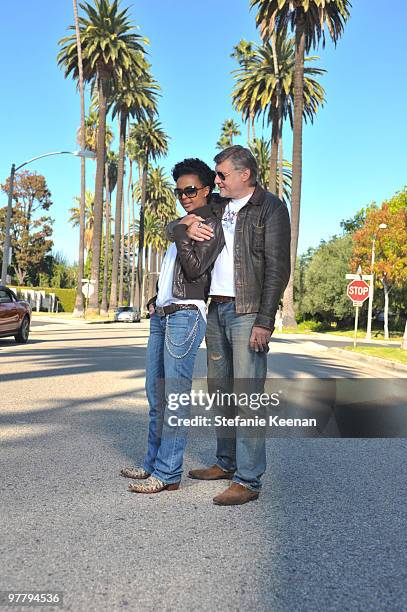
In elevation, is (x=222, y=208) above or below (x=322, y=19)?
below

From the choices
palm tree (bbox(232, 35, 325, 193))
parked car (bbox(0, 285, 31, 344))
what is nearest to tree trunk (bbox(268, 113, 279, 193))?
palm tree (bbox(232, 35, 325, 193))

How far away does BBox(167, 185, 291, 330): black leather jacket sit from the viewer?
4.13m

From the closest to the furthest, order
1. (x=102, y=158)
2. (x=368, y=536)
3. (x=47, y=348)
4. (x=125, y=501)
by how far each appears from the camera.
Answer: (x=368, y=536)
(x=125, y=501)
(x=47, y=348)
(x=102, y=158)

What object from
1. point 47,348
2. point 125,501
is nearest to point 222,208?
point 125,501

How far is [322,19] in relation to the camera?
115 ft

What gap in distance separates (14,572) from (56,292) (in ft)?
227

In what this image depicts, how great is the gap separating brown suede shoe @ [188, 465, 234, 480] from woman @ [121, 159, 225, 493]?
1.18ft

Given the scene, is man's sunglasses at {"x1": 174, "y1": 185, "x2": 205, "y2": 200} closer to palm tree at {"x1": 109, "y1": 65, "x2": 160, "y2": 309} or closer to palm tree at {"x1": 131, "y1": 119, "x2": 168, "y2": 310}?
palm tree at {"x1": 109, "y1": 65, "x2": 160, "y2": 309}

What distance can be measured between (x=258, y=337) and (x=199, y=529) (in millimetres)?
1152

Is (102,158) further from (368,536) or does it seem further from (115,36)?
(368,536)

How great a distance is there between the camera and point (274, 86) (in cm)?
4528

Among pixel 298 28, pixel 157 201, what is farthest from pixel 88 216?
pixel 298 28

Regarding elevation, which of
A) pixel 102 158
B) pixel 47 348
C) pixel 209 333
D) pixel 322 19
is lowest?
pixel 47 348

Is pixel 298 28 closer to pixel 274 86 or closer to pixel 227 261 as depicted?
pixel 274 86
